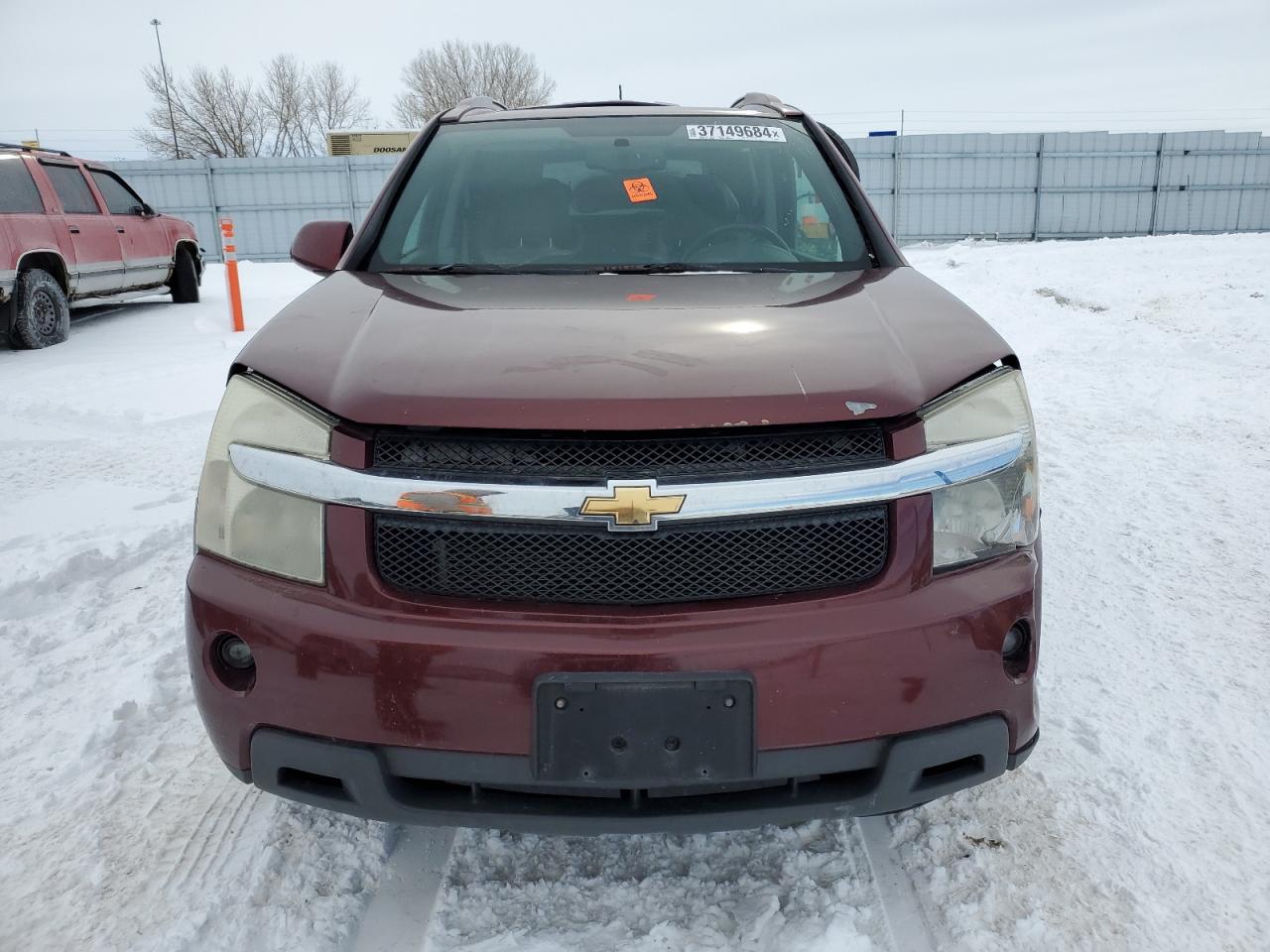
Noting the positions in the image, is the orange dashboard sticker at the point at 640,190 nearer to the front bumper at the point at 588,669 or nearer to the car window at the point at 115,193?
the front bumper at the point at 588,669

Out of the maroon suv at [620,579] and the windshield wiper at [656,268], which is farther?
the windshield wiper at [656,268]

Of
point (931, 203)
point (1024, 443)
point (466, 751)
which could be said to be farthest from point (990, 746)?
point (931, 203)

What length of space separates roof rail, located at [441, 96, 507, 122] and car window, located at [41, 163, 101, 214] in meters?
7.68

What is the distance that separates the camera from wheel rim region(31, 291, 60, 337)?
8609 millimetres

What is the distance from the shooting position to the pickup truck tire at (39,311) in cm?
839

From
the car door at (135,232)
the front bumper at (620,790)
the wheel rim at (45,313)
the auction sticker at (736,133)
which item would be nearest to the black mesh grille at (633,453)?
the front bumper at (620,790)

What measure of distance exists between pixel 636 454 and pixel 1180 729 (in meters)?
1.88

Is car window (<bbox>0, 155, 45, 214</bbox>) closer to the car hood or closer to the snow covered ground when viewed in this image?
the snow covered ground

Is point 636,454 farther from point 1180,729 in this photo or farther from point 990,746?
point 1180,729

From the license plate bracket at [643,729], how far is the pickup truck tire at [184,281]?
1180 cm

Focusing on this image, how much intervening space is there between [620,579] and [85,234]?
9.87 meters

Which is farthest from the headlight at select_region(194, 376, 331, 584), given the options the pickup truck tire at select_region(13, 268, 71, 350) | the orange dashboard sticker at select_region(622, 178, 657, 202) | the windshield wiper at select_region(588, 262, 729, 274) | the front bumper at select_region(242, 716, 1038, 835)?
the pickup truck tire at select_region(13, 268, 71, 350)

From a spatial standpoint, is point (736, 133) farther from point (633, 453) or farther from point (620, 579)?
point (620, 579)

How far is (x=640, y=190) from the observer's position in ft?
9.48
